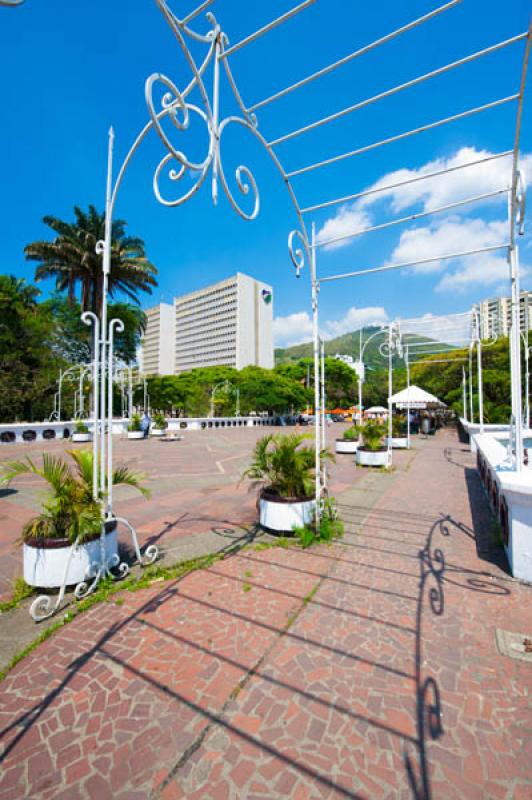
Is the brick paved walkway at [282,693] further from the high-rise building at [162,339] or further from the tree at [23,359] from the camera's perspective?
the high-rise building at [162,339]

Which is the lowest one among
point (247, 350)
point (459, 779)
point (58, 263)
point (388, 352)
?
point (459, 779)

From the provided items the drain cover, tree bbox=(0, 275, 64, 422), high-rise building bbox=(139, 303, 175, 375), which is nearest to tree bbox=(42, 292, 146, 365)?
tree bbox=(0, 275, 64, 422)

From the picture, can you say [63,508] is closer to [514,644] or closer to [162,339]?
[514,644]

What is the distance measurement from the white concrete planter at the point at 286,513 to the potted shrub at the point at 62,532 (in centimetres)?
190

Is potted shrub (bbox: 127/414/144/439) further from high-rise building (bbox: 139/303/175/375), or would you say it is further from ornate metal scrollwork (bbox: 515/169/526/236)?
high-rise building (bbox: 139/303/175/375)

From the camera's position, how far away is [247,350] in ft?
306

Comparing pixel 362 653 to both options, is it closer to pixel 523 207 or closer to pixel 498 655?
pixel 498 655

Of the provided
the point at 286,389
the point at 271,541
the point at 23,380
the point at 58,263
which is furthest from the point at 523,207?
the point at 286,389

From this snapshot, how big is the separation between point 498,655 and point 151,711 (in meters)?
2.21

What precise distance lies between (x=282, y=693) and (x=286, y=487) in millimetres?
2807

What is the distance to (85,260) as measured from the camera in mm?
20766

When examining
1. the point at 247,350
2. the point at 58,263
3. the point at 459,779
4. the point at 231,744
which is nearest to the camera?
the point at 459,779

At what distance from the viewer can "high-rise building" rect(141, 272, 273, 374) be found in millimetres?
92188

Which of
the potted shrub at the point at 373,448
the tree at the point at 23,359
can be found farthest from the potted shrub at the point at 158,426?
the potted shrub at the point at 373,448
